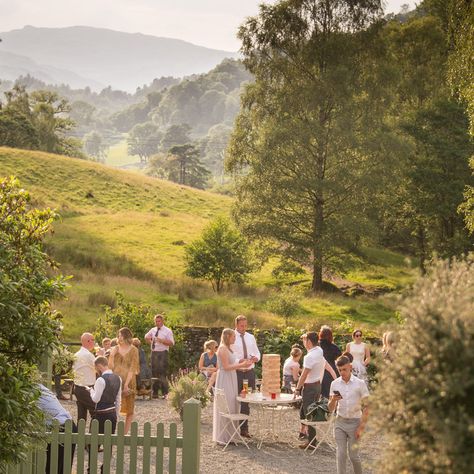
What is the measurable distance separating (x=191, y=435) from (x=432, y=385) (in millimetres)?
5322

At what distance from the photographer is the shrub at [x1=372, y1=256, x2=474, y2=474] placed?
512 centimetres

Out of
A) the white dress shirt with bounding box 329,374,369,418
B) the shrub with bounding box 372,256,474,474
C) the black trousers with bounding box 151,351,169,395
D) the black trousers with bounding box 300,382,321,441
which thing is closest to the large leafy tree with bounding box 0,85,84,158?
the black trousers with bounding box 151,351,169,395

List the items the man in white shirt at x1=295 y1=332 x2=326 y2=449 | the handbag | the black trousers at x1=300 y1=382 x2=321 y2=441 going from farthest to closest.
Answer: the black trousers at x1=300 y1=382 x2=321 y2=441
the handbag
the man in white shirt at x1=295 y1=332 x2=326 y2=449

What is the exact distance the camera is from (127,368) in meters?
15.1

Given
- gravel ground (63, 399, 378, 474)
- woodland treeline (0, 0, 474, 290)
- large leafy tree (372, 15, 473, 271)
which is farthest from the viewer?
large leafy tree (372, 15, 473, 271)

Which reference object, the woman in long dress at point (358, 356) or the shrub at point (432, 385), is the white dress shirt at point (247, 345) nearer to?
the woman in long dress at point (358, 356)

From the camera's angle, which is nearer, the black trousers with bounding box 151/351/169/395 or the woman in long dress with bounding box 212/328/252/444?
the woman in long dress with bounding box 212/328/252/444

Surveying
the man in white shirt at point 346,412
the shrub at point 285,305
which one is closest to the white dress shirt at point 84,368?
the man in white shirt at point 346,412

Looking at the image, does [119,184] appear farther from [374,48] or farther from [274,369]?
[274,369]

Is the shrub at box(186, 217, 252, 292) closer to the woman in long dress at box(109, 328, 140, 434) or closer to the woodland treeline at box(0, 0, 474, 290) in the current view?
the woodland treeline at box(0, 0, 474, 290)

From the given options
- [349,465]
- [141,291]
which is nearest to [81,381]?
[349,465]

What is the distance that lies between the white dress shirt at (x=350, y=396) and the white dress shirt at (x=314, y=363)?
8.74 feet

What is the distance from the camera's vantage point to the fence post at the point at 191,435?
10.0m

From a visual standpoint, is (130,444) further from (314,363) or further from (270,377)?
(270,377)
